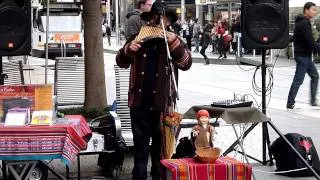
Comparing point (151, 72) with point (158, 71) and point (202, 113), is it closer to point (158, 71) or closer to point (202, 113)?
point (158, 71)

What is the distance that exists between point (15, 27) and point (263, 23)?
2.69 meters

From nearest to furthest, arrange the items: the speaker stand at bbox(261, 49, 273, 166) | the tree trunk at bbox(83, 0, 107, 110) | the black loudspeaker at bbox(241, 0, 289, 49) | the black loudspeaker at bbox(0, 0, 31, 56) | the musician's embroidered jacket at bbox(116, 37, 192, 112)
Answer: the musician's embroidered jacket at bbox(116, 37, 192, 112), the black loudspeaker at bbox(0, 0, 31, 56), the black loudspeaker at bbox(241, 0, 289, 49), the speaker stand at bbox(261, 49, 273, 166), the tree trunk at bbox(83, 0, 107, 110)

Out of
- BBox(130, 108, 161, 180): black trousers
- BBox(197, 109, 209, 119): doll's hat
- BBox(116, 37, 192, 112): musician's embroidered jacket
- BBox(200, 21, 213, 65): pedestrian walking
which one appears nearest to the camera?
BBox(197, 109, 209, 119): doll's hat

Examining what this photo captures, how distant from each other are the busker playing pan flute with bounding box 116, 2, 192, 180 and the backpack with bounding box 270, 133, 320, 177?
1.71 meters

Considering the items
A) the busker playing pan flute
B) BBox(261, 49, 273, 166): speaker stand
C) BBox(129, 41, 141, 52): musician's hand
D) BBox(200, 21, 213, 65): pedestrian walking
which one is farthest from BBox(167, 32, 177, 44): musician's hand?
BBox(200, 21, 213, 65): pedestrian walking

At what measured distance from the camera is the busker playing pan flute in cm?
598

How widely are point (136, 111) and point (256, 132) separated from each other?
7.09 feet

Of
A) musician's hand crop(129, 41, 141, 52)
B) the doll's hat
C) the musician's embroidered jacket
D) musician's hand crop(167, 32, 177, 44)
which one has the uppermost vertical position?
musician's hand crop(167, 32, 177, 44)

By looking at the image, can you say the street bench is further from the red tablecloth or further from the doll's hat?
the red tablecloth

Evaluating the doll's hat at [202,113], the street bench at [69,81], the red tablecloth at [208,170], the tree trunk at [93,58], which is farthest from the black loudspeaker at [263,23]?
the street bench at [69,81]

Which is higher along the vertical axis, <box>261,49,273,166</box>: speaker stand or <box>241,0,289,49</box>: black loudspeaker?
<box>241,0,289,49</box>: black loudspeaker

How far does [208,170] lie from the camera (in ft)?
17.9

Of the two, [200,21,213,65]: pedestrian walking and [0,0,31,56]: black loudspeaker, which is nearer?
[0,0,31,56]: black loudspeaker

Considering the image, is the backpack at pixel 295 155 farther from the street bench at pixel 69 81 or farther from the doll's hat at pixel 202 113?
the street bench at pixel 69 81
